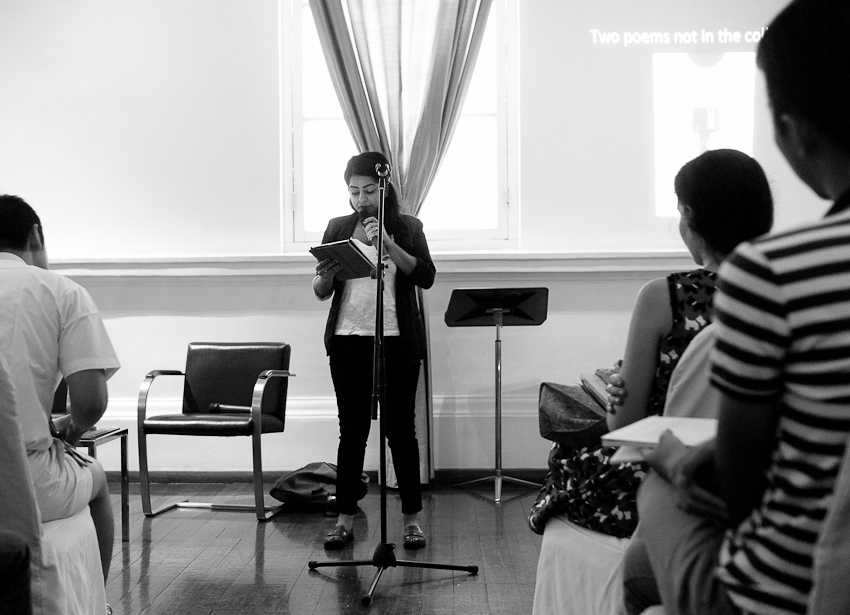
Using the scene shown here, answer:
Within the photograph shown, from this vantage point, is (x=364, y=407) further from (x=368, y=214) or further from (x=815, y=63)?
(x=815, y=63)

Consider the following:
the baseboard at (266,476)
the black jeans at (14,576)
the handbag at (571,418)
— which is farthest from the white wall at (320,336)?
the black jeans at (14,576)

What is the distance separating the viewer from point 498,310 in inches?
172

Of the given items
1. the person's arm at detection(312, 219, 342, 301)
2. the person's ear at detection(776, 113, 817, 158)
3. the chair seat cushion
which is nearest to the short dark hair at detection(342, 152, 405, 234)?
the person's arm at detection(312, 219, 342, 301)

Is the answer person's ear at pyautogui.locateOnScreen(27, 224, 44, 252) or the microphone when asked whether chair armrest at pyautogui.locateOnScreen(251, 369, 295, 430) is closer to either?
the microphone

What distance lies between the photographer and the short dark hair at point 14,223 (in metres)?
2.19

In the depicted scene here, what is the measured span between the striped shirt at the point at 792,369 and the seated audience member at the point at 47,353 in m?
1.76

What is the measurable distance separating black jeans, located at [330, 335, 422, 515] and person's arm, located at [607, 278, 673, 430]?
181 centimetres

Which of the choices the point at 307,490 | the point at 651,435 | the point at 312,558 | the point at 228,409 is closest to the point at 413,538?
the point at 312,558

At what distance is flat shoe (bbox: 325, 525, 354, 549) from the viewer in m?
3.47

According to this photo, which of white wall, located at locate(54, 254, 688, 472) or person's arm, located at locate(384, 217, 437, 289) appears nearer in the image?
person's arm, located at locate(384, 217, 437, 289)

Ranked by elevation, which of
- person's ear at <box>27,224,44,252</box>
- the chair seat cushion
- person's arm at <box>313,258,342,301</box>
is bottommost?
the chair seat cushion

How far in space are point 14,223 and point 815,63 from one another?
200 centimetres

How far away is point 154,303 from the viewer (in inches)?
198

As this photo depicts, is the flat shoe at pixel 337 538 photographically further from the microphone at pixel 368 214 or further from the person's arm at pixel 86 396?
Answer: the person's arm at pixel 86 396
